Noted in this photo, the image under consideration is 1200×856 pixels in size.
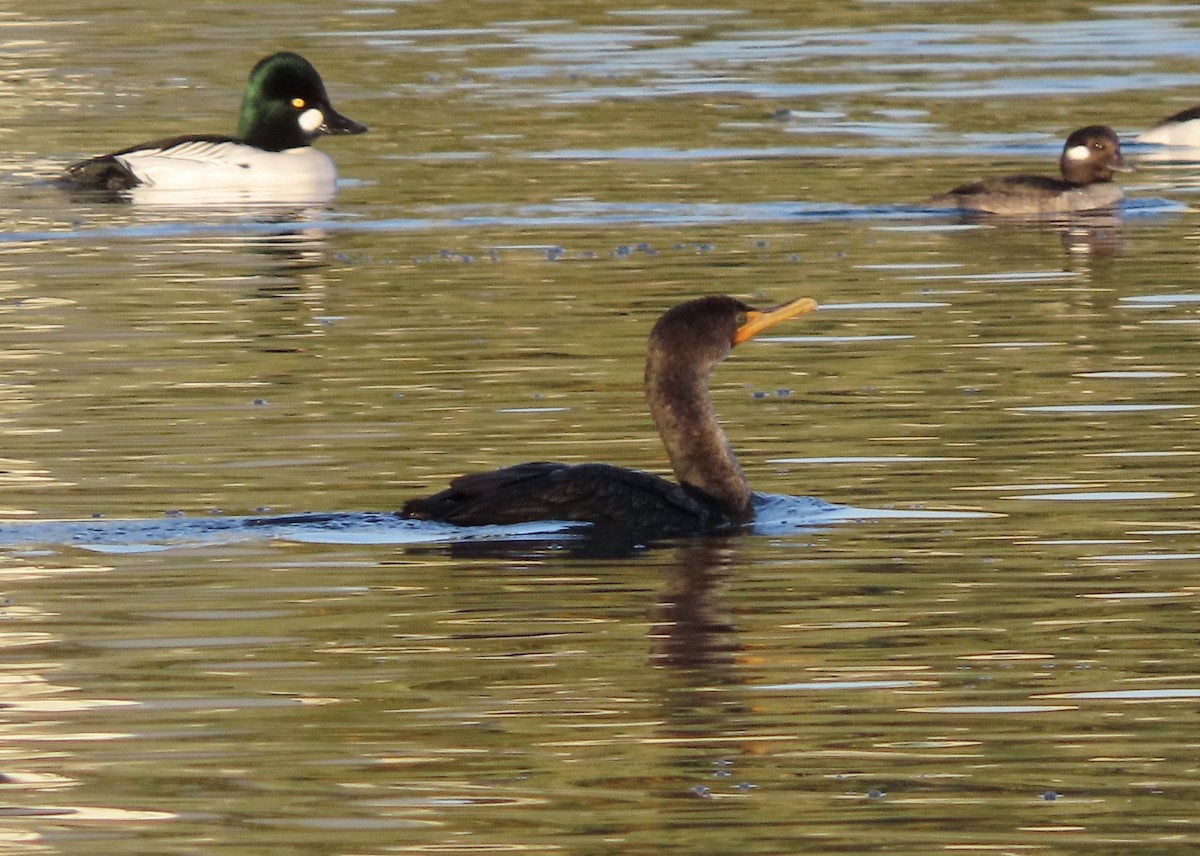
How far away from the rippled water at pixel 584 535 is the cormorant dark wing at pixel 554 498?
12 centimetres

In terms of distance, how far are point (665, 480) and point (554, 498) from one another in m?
0.63

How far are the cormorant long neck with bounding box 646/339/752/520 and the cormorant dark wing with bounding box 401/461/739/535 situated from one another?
0.32m

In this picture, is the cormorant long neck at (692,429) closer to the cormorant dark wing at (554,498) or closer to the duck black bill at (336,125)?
the cormorant dark wing at (554,498)

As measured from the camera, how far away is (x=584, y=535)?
11398 mm

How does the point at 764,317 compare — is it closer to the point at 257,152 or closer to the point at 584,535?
the point at 584,535

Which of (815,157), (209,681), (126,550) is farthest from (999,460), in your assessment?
(815,157)

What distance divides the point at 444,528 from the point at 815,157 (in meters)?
14.3

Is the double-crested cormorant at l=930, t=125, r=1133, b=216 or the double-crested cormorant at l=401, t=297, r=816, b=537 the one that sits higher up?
the double-crested cormorant at l=401, t=297, r=816, b=537

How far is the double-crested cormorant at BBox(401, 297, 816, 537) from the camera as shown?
11.3 metres

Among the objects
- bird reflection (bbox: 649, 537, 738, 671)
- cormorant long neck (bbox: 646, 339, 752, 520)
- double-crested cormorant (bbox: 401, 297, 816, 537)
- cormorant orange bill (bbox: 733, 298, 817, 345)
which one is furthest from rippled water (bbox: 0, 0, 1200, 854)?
cormorant orange bill (bbox: 733, 298, 817, 345)

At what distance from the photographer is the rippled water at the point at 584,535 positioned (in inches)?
308

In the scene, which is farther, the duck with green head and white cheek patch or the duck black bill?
the duck black bill

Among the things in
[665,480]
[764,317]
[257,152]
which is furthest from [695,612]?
[257,152]

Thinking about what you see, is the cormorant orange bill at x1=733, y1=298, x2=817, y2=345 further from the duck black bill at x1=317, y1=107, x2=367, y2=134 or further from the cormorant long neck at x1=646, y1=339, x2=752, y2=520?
the duck black bill at x1=317, y1=107, x2=367, y2=134
